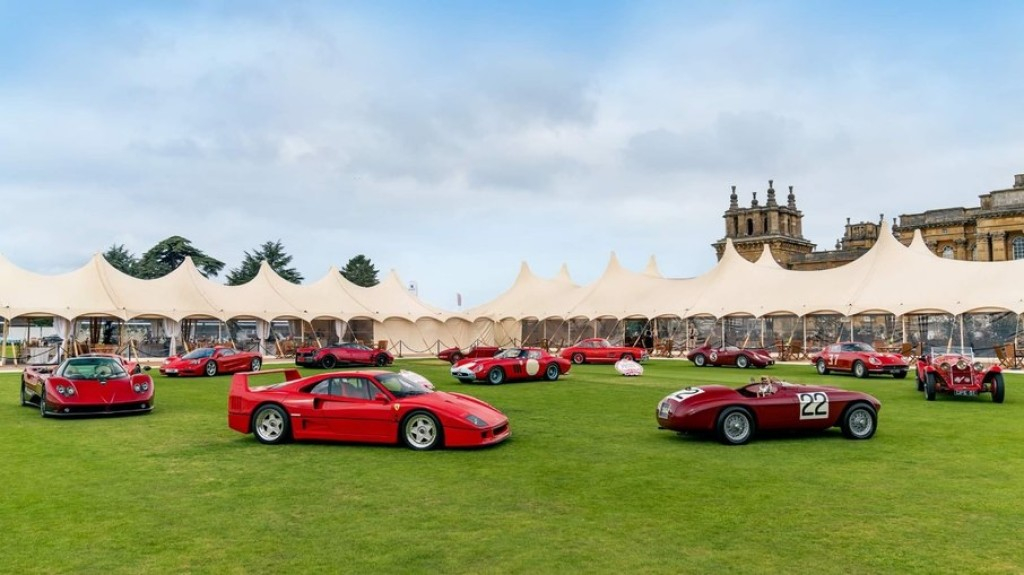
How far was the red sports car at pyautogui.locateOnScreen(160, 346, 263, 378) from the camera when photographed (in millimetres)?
28266

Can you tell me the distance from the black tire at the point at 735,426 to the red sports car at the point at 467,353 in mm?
18815

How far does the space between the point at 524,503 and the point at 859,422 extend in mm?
6898

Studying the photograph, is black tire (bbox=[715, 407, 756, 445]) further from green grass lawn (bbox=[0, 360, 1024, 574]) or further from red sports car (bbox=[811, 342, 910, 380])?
red sports car (bbox=[811, 342, 910, 380])

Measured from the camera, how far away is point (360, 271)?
3989 inches

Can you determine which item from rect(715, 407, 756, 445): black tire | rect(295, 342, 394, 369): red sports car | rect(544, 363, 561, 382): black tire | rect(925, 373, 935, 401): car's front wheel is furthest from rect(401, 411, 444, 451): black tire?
rect(295, 342, 394, 369): red sports car

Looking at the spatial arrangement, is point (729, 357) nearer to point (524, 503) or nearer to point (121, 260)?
point (524, 503)

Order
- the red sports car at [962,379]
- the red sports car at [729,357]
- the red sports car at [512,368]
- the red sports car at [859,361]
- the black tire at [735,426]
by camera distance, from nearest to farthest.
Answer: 1. the black tire at [735,426]
2. the red sports car at [962,379]
3. the red sports car at [512,368]
4. the red sports car at [859,361]
5. the red sports car at [729,357]

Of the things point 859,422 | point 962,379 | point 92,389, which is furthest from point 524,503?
point 962,379

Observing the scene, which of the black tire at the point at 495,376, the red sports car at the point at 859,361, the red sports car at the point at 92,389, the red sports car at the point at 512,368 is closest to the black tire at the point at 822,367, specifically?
the red sports car at the point at 859,361

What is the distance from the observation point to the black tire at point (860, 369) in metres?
26.8

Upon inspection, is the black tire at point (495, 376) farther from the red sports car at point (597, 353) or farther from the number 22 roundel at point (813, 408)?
the number 22 roundel at point (813, 408)

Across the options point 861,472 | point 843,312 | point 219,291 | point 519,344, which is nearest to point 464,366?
point 861,472

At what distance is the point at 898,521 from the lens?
23.7 feet

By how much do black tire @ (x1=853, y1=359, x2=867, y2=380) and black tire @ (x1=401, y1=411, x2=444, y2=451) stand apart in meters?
20.4
